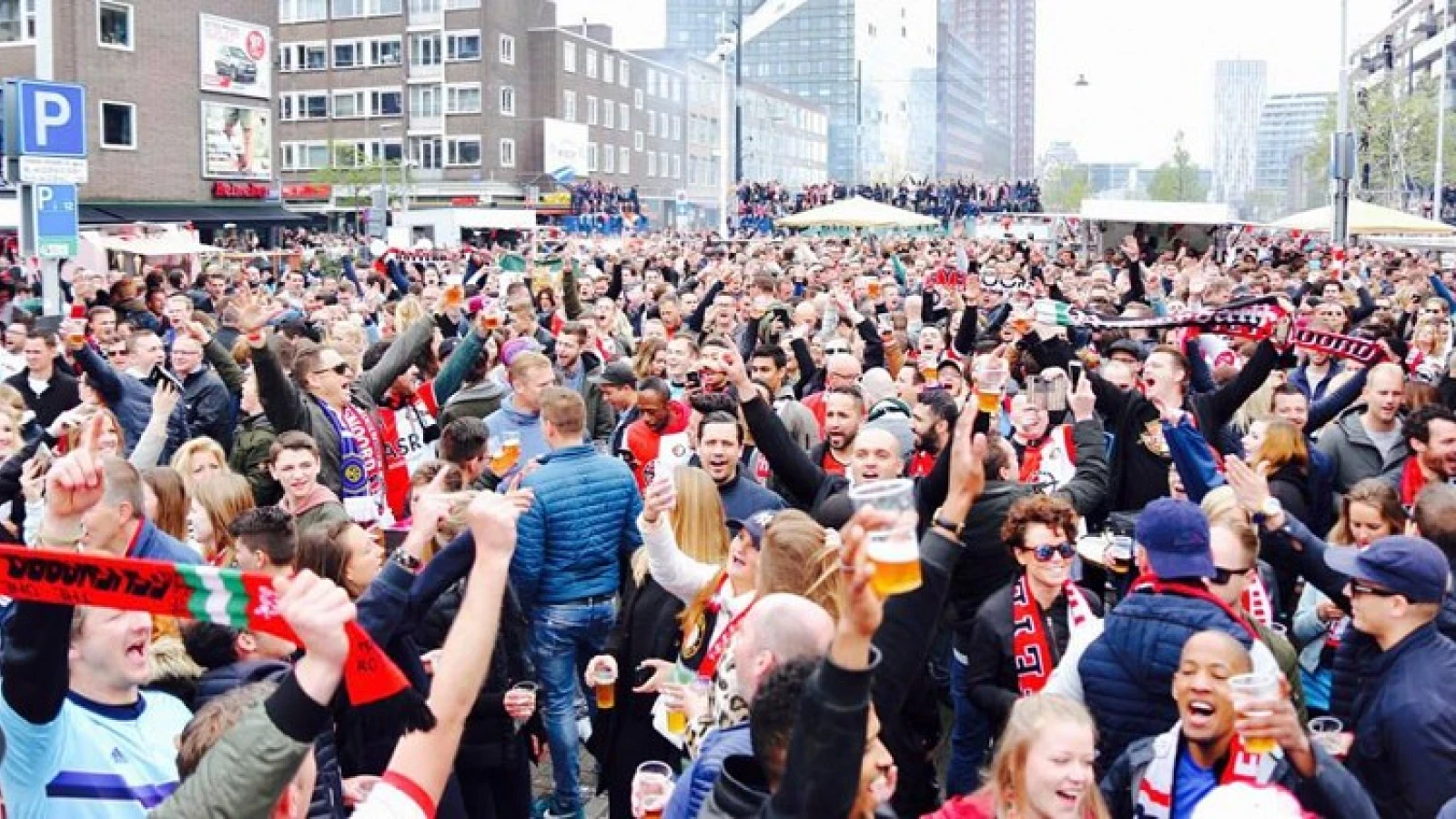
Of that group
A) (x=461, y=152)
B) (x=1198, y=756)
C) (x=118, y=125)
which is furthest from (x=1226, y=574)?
(x=461, y=152)

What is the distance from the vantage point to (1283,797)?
304 cm

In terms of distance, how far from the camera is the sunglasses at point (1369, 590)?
4.10m

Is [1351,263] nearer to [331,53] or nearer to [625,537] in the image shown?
[625,537]

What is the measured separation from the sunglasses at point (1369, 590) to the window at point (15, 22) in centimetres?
4349

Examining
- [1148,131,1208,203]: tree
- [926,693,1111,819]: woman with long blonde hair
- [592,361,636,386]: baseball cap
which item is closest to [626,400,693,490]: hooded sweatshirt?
[592,361,636,386]: baseball cap

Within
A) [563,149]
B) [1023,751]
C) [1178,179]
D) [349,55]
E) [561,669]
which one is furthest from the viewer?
[1178,179]

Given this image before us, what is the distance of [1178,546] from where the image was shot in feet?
13.9

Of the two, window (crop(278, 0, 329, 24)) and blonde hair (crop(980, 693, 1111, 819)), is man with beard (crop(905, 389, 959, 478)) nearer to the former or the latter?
blonde hair (crop(980, 693, 1111, 819))

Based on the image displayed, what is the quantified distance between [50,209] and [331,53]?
2458 inches

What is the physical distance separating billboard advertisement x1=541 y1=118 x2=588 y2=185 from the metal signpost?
59266 millimetres

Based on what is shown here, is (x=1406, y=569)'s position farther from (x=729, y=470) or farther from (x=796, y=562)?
(x=729, y=470)

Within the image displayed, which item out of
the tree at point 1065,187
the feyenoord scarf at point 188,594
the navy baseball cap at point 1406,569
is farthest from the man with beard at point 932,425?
the tree at point 1065,187

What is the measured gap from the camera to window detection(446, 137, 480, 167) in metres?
70.3

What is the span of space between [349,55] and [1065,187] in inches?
3850
